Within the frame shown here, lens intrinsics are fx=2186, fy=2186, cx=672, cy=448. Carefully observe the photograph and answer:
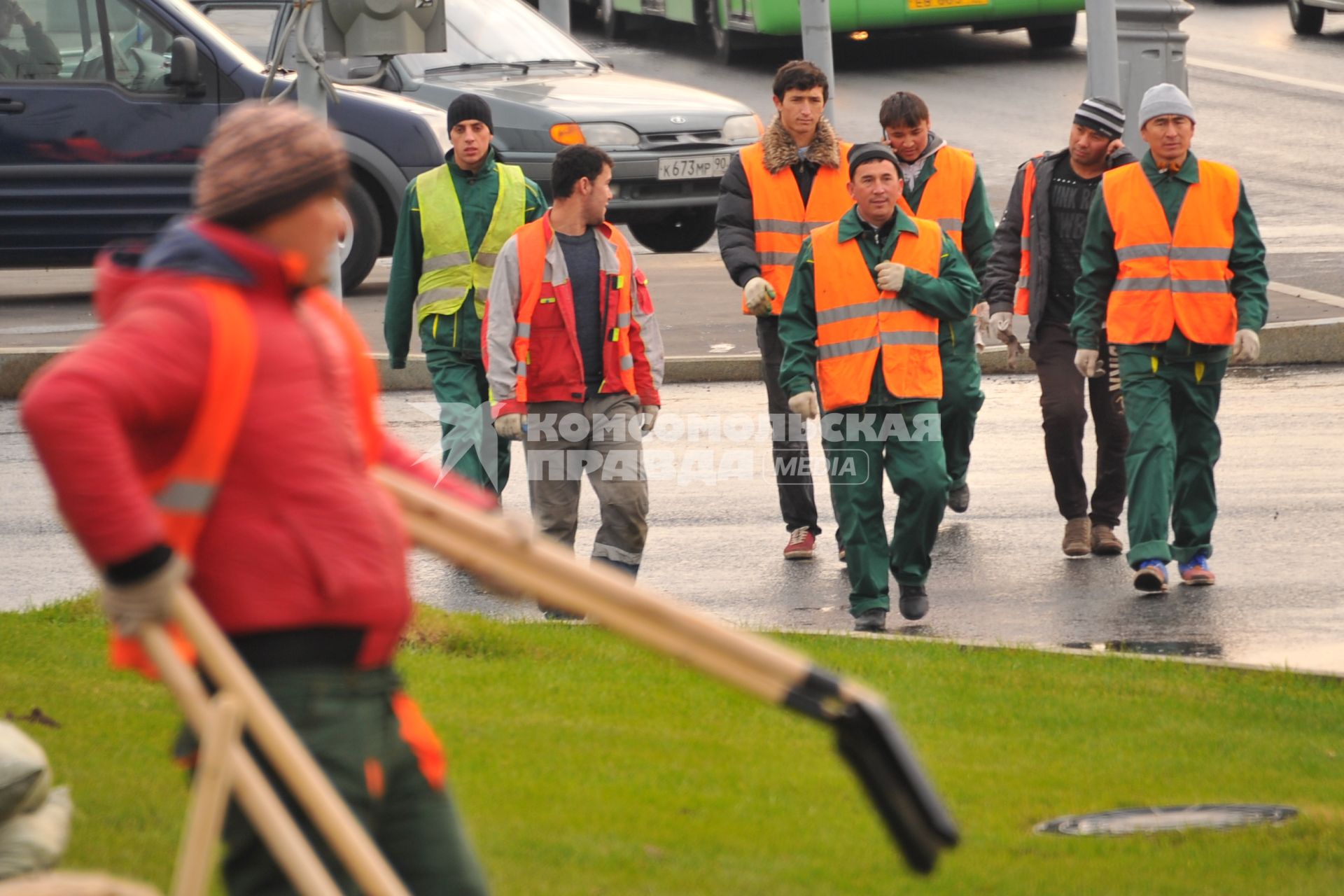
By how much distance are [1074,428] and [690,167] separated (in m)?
7.78

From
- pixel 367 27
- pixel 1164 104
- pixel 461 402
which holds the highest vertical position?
pixel 367 27

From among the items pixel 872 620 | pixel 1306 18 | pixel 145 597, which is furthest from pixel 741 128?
pixel 1306 18

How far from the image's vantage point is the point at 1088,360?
888 cm

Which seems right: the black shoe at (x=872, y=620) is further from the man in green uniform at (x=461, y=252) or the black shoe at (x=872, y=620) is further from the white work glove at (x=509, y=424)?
the man in green uniform at (x=461, y=252)

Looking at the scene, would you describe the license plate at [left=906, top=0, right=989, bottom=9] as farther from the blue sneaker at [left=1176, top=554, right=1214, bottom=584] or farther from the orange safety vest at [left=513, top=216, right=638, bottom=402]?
the orange safety vest at [left=513, top=216, right=638, bottom=402]

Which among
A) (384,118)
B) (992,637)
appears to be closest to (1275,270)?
(384,118)

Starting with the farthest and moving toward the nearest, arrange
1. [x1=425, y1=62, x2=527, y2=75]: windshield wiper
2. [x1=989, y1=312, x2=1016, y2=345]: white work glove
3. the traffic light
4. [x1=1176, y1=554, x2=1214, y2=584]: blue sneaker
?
[x1=425, y1=62, x2=527, y2=75]: windshield wiper → [x1=989, y1=312, x2=1016, y2=345]: white work glove → [x1=1176, y1=554, x2=1214, y2=584]: blue sneaker → the traffic light

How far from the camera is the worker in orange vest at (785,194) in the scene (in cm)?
930

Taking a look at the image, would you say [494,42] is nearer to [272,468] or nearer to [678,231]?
[678,231]

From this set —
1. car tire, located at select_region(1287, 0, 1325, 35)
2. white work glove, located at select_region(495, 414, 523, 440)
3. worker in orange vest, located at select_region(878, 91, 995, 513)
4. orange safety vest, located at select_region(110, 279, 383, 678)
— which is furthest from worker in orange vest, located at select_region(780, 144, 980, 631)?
car tire, located at select_region(1287, 0, 1325, 35)

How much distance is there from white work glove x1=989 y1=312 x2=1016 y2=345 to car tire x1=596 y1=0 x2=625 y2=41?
2157 cm

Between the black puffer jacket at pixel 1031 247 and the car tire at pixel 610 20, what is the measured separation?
2161cm

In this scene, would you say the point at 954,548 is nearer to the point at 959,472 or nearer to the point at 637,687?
the point at 959,472

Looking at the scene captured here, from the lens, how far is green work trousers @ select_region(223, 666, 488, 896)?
3.23 m
